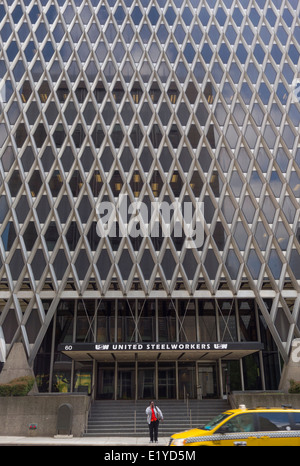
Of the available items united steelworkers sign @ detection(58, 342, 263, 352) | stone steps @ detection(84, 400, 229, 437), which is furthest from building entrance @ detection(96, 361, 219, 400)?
united steelworkers sign @ detection(58, 342, 263, 352)

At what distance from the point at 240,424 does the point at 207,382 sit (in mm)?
20839

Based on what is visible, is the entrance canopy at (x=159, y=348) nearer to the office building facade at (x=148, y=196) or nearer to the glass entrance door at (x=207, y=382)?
the office building facade at (x=148, y=196)

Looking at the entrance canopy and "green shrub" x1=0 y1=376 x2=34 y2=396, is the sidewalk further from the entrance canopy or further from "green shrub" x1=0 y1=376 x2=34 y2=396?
the entrance canopy

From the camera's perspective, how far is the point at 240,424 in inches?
521

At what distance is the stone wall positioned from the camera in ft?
78.5

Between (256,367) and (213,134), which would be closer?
(256,367)

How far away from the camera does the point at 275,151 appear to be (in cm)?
3597

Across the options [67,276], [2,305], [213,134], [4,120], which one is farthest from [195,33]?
[2,305]

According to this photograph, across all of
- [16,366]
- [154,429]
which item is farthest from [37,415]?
[154,429]

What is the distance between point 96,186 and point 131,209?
3.89 m

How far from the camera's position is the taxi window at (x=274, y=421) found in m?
13.1

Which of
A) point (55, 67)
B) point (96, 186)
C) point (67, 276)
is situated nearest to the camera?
point (67, 276)

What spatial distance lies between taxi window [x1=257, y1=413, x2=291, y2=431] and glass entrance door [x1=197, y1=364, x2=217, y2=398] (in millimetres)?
20379

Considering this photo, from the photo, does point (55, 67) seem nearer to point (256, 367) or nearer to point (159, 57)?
point (159, 57)
